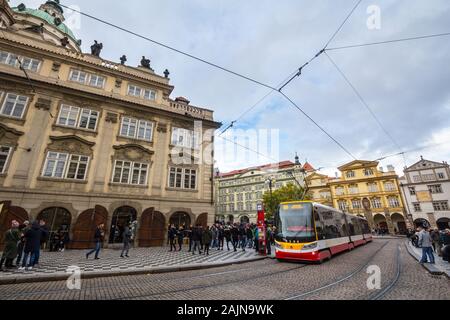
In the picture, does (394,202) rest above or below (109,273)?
above

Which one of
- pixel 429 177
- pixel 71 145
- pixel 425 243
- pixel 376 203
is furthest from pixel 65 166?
pixel 429 177

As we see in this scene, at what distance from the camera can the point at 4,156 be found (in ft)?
46.1

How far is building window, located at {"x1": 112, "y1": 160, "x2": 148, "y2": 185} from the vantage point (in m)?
16.9

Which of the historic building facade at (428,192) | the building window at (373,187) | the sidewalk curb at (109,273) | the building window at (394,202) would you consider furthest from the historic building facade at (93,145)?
the historic building facade at (428,192)

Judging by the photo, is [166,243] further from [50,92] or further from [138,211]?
[50,92]

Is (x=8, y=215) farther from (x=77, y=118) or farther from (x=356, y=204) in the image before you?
(x=356, y=204)

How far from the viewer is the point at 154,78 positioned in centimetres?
2144

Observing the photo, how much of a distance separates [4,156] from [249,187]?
55.4 meters

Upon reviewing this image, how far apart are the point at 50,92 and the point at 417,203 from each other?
6036cm

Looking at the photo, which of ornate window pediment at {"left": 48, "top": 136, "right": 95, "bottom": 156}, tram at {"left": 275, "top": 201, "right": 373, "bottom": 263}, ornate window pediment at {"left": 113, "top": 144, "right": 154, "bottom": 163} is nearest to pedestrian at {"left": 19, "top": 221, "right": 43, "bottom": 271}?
ornate window pediment at {"left": 48, "top": 136, "right": 95, "bottom": 156}

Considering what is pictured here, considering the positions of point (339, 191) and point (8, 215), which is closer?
point (8, 215)

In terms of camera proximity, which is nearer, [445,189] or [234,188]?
[445,189]
